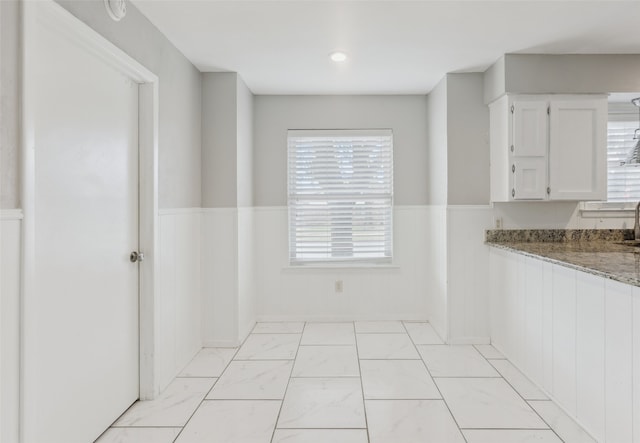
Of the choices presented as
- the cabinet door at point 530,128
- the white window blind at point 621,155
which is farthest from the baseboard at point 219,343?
the white window blind at point 621,155

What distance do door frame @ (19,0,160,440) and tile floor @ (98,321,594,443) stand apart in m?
0.40

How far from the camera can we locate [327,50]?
3.06 m

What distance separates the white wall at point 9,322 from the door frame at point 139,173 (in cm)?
2

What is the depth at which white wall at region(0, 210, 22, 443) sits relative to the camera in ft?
4.67

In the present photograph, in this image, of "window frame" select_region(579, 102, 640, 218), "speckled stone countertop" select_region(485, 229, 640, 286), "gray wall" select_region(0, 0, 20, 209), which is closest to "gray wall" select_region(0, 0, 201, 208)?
"gray wall" select_region(0, 0, 20, 209)

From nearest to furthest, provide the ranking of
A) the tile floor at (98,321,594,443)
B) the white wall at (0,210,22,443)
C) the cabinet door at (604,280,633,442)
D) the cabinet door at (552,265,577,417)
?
1. the white wall at (0,210,22,443)
2. the cabinet door at (604,280,633,442)
3. the tile floor at (98,321,594,443)
4. the cabinet door at (552,265,577,417)

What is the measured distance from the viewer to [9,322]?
4.77 ft

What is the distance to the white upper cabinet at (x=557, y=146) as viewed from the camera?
3207 millimetres

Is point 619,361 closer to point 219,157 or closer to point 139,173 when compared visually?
point 139,173

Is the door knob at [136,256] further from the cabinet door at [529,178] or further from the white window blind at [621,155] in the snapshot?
the white window blind at [621,155]

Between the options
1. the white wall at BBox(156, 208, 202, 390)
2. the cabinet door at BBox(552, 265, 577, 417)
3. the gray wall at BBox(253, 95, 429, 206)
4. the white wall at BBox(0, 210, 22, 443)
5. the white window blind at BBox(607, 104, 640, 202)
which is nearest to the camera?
the white wall at BBox(0, 210, 22, 443)

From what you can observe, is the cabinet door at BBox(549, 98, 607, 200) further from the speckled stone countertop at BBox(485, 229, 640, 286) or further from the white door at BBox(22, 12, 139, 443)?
the white door at BBox(22, 12, 139, 443)

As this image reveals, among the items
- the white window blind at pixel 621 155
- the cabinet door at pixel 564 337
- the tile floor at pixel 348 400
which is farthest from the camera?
the white window blind at pixel 621 155

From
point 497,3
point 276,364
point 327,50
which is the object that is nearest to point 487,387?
point 276,364
